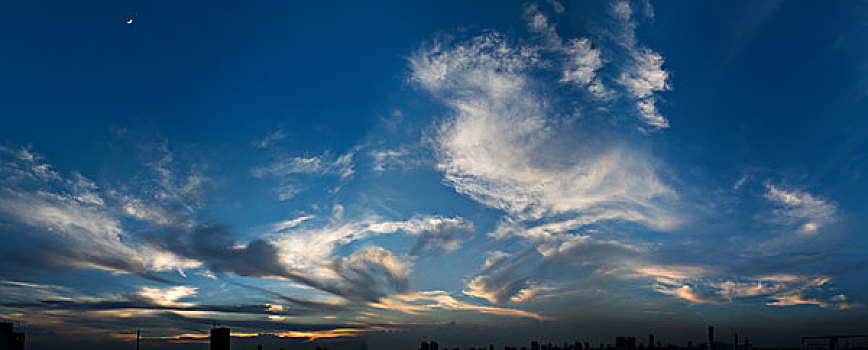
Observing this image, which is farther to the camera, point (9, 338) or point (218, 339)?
point (9, 338)

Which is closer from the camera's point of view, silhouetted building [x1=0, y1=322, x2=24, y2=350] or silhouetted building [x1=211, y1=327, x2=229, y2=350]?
silhouetted building [x1=211, y1=327, x2=229, y2=350]

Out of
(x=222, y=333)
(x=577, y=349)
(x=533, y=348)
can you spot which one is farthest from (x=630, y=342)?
(x=533, y=348)

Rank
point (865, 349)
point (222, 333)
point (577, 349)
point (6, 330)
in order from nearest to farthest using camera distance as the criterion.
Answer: point (222, 333) < point (6, 330) < point (865, 349) < point (577, 349)

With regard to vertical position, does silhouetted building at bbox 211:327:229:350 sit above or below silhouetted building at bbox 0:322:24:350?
above

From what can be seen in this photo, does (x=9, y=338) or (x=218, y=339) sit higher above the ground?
(x=218, y=339)

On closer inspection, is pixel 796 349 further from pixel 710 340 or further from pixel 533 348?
pixel 533 348

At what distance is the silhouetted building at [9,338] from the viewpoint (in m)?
35.6

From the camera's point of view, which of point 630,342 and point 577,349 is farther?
point 577,349

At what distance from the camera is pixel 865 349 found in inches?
2042

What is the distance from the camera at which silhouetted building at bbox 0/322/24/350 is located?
117 feet

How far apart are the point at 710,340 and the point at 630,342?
37.1 ft

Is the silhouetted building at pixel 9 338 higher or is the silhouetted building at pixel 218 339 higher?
the silhouetted building at pixel 218 339

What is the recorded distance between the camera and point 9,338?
36719mm

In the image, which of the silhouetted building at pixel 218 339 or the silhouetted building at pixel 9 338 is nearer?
the silhouetted building at pixel 218 339
